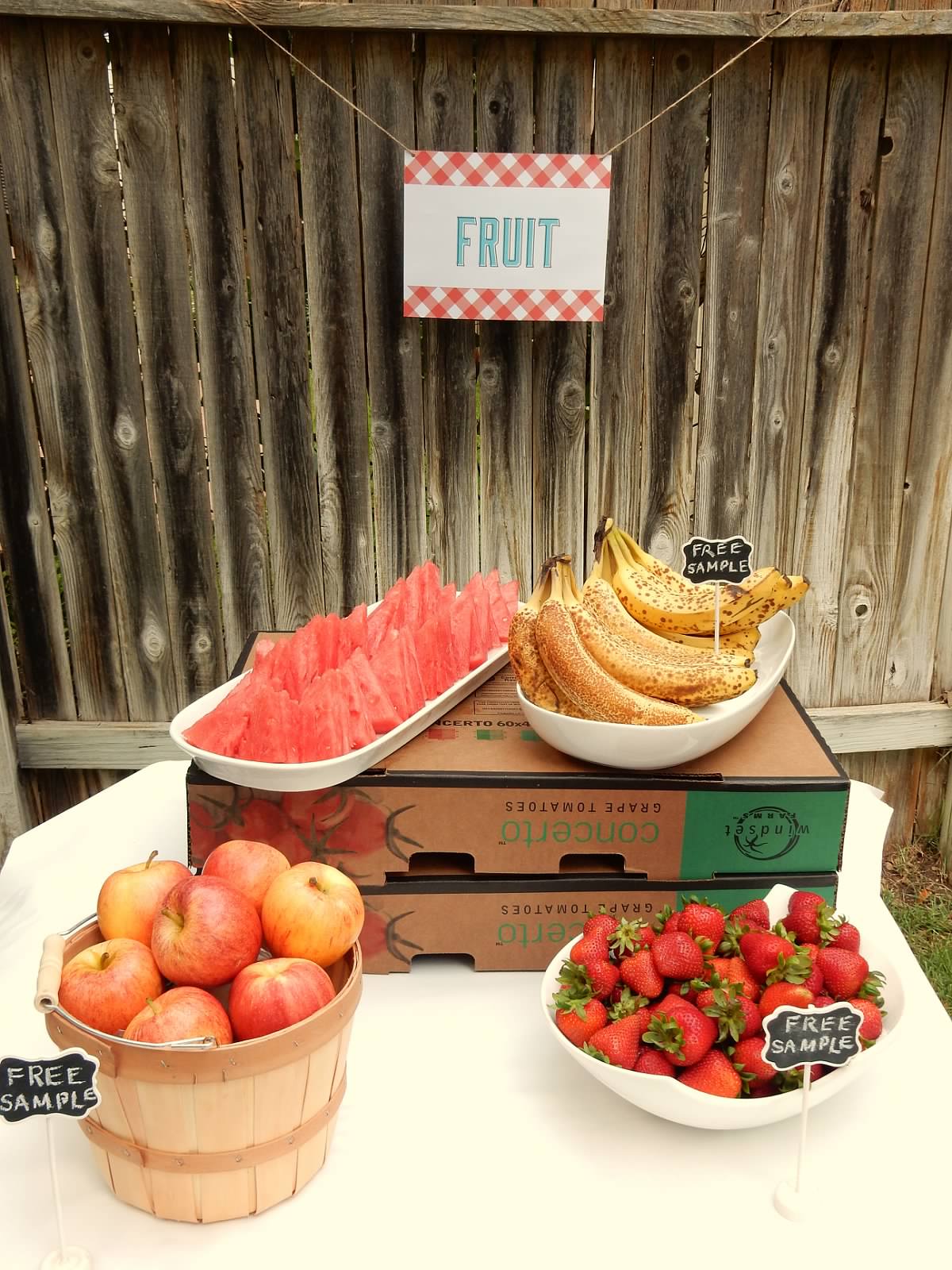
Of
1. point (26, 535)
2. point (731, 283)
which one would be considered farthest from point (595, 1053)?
point (26, 535)

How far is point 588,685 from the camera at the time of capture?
135cm

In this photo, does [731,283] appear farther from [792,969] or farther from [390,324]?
[792,969]

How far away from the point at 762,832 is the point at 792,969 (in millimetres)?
294

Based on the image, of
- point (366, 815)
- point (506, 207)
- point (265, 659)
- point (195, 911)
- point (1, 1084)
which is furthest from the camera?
point (506, 207)

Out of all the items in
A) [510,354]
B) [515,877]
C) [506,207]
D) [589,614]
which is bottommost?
[515,877]

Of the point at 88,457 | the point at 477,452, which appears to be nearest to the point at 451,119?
the point at 477,452

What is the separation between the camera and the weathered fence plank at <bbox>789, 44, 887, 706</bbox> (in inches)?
→ 101

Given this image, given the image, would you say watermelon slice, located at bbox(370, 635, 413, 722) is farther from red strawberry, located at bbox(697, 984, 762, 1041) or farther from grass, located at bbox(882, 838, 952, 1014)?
grass, located at bbox(882, 838, 952, 1014)

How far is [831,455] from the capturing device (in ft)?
9.25

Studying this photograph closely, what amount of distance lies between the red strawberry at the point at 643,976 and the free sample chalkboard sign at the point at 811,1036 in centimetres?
12

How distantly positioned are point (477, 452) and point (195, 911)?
1891mm

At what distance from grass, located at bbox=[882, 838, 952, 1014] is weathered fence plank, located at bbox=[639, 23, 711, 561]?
1282 mm

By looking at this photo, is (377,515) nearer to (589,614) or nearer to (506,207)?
(506,207)

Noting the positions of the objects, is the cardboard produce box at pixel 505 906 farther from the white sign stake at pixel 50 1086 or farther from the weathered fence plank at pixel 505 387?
the weathered fence plank at pixel 505 387
